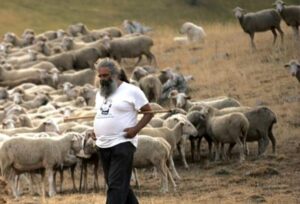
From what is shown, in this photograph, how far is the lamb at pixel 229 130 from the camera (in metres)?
19.1

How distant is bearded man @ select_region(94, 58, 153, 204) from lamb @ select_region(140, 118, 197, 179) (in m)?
6.59

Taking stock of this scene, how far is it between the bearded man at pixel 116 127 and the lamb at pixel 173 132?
659 centimetres

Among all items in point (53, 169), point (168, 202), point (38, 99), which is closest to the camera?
point (168, 202)

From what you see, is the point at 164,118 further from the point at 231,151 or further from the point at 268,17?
the point at 268,17

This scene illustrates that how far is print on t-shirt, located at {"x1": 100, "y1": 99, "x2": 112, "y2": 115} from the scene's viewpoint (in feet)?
36.7

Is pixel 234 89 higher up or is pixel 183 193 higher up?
pixel 234 89

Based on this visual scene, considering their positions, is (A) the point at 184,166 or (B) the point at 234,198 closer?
(B) the point at 234,198

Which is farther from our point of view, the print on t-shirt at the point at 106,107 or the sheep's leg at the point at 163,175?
the sheep's leg at the point at 163,175

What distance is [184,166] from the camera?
63.4 feet

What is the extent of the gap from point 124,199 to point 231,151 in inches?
394

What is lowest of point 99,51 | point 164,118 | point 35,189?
point 35,189

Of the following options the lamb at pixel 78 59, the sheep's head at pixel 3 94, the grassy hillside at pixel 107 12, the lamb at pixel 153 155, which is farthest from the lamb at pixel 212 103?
the grassy hillside at pixel 107 12

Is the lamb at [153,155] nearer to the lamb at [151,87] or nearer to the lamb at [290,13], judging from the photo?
the lamb at [151,87]

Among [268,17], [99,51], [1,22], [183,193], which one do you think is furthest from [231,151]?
[1,22]
